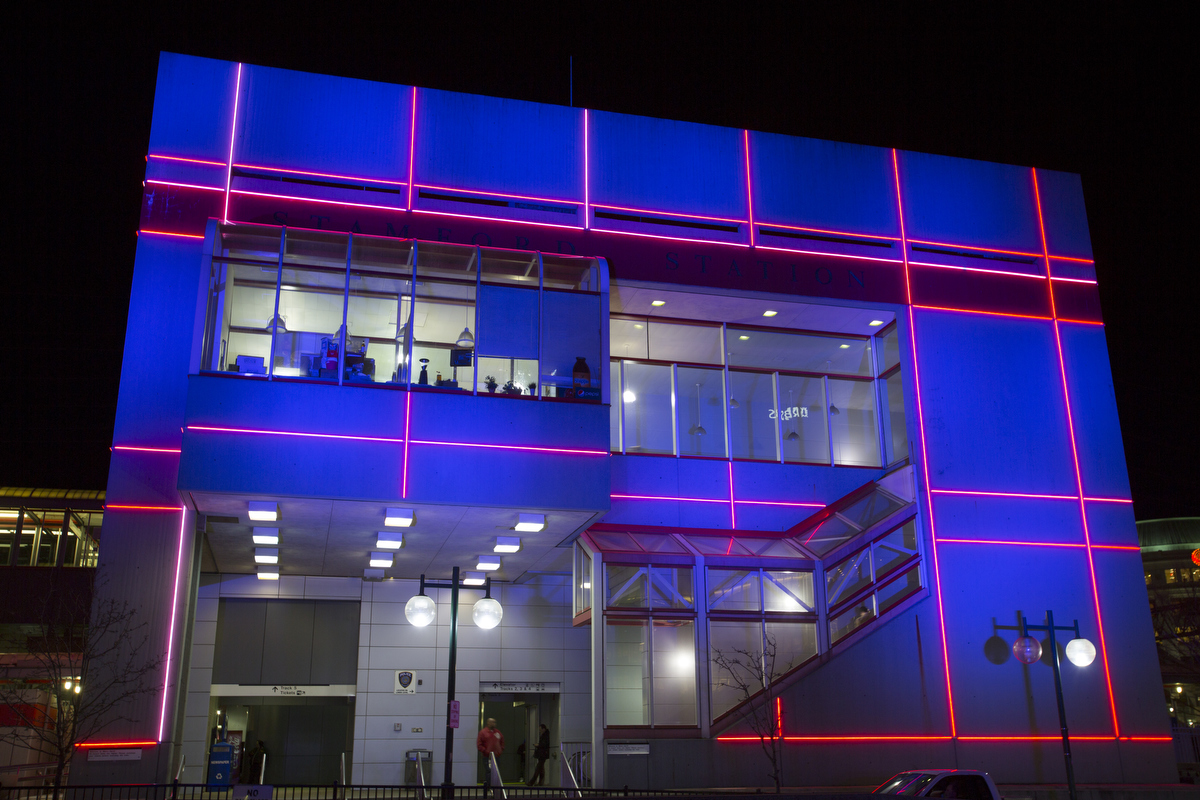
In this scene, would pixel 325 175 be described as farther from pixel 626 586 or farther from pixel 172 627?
pixel 626 586

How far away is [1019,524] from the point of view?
21938 mm

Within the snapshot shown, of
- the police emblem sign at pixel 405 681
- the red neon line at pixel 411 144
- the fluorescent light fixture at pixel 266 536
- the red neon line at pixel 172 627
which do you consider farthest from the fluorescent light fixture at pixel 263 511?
the police emblem sign at pixel 405 681

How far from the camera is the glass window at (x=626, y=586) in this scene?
19172mm

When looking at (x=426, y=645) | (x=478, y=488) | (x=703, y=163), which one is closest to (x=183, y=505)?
(x=478, y=488)

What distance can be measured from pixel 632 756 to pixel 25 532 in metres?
39.3

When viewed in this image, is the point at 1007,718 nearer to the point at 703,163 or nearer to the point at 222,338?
the point at 703,163

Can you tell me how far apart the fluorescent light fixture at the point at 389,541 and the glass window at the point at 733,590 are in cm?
697

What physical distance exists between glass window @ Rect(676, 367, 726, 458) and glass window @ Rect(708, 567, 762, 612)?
3634mm

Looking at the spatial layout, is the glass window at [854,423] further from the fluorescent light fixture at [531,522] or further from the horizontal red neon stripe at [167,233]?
the horizontal red neon stripe at [167,233]

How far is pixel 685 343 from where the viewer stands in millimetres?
24406

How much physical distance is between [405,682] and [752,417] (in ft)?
38.4

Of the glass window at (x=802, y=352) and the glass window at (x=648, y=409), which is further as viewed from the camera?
the glass window at (x=802, y=352)

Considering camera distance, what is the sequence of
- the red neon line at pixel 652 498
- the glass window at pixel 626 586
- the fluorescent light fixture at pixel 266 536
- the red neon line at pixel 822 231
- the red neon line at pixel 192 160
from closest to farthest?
the fluorescent light fixture at pixel 266 536 < the glass window at pixel 626 586 < the red neon line at pixel 192 160 < the red neon line at pixel 652 498 < the red neon line at pixel 822 231

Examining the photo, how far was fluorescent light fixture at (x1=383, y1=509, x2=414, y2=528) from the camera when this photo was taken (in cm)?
1738
